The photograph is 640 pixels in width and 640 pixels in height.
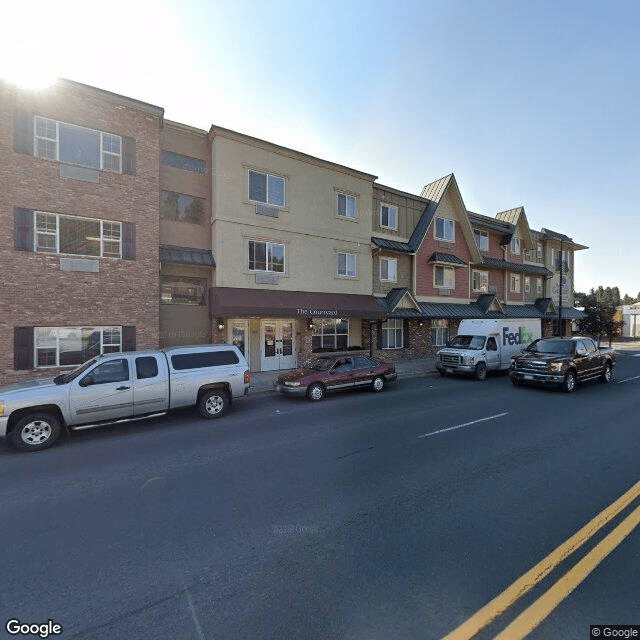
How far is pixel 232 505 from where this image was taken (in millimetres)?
4926

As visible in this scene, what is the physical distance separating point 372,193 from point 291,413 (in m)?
15.2

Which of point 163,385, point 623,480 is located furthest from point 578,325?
point 163,385

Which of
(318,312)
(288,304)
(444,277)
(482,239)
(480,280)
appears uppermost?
(482,239)

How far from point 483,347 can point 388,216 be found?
9.85 metres

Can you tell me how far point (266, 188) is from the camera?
57.5ft

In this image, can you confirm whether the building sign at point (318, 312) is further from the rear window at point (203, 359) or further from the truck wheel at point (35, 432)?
the truck wheel at point (35, 432)

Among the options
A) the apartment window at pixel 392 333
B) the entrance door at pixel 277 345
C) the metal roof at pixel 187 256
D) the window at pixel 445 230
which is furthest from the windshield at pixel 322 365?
the window at pixel 445 230

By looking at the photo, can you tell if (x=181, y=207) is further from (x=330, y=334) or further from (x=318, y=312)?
(x=330, y=334)

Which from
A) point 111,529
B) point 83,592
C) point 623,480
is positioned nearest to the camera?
point 83,592

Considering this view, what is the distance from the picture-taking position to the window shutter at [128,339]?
1396 centimetres

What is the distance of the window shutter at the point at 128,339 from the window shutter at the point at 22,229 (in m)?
4.04

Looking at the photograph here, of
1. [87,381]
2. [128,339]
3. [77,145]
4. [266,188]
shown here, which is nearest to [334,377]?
[87,381]

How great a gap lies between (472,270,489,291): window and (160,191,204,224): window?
1964 centimetres

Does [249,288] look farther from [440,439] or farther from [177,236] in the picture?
[440,439]
